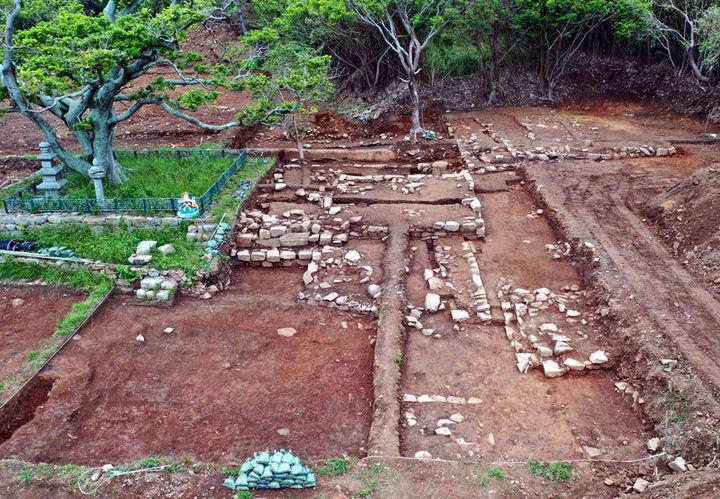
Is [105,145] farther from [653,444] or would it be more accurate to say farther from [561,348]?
[653,444]

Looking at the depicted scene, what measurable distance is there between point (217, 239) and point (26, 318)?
4225mm

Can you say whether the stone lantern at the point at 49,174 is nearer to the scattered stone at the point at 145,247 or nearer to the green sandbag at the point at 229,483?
the scattered stone at the point at 145,247

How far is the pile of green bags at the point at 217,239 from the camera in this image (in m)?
12.7

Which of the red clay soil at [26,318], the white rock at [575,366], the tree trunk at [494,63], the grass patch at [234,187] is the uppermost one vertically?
the tree trunk at [494,63]

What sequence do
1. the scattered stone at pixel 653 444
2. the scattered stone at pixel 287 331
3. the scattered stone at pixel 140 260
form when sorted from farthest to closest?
the scattered stone at pixel 140 260, the scattered stone at pixel 287 331, the scattered stone at pixel 653 444

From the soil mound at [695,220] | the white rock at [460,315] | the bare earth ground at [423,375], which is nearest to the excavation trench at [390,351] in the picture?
the bare earth ground at [423,375]

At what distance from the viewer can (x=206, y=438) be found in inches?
329

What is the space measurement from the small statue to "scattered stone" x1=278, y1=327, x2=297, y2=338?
4.38 metres

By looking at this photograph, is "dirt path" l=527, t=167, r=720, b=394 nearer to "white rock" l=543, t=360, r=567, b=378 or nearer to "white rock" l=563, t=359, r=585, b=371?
"white rock" l=563, t=359, r=585, b=371

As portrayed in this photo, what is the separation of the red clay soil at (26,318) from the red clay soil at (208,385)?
844mm

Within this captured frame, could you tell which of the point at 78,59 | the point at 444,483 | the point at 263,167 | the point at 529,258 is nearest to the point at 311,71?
the point at 263,167

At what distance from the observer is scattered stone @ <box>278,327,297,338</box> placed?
10820 millimetres

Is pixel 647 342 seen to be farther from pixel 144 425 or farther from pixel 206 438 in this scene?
pixel 144 425

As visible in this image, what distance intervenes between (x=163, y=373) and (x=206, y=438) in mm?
1999
